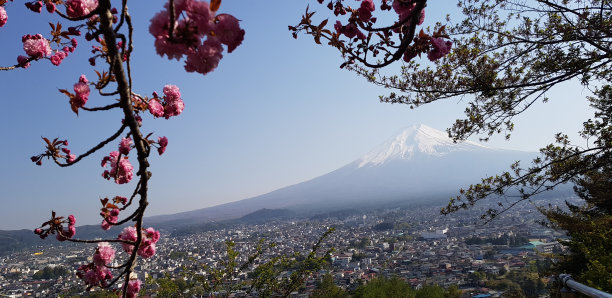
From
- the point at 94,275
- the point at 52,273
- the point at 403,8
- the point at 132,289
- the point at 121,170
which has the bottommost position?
the point at 52,273

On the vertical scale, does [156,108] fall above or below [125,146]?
above

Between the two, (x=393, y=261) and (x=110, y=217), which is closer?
(x=110, y=217)

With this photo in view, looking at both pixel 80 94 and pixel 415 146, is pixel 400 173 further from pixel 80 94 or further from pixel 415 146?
pixel 80 94

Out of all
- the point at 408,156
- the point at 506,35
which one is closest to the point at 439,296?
the point at 506,35

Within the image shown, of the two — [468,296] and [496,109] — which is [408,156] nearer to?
[468,296]

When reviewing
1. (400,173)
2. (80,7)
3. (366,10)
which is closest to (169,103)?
(80,7)

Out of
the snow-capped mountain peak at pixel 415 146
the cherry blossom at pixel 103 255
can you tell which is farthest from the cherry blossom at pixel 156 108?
the snow-capped mountain peak at pixel 415 146

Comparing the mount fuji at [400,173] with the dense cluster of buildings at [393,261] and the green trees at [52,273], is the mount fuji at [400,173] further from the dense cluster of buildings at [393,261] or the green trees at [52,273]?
the green trees at [52,273]
